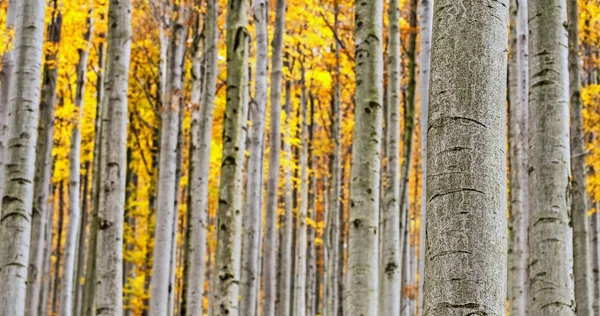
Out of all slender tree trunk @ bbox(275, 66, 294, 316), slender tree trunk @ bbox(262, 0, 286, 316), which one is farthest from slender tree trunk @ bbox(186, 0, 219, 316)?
slender tree trunk @ bbox(275, 66, 294, 316)

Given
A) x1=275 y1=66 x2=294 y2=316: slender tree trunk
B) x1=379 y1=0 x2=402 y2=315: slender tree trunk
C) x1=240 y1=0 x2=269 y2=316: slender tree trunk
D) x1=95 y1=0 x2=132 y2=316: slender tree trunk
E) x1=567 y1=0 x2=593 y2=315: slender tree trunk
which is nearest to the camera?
x1=95 y1=0 x2=132 y2=316: slender tree trunk

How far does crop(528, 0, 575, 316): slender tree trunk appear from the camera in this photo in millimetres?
4102

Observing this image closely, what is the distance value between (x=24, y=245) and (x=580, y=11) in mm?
12345

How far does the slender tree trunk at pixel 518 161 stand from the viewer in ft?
31.3

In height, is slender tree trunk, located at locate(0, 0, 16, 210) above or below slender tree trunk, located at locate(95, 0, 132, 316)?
above

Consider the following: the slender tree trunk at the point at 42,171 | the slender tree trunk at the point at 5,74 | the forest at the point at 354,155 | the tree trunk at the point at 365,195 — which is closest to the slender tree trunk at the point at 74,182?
the forest at the point at 354,155

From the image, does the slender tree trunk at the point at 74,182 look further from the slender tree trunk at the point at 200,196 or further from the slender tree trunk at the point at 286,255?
the slender tree trunk at the point at 200,196

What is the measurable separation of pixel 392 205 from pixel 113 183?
367 cm

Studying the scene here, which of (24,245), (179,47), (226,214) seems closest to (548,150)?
(226,214)

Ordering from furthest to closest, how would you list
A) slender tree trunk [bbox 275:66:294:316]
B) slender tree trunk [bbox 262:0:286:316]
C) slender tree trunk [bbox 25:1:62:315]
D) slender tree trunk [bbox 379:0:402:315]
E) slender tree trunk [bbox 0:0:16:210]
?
slender tree trunk [bbox 275:66:294:316]
slender tree trunk [bbox 262:0:286:316]
slender tree trunk [bbox 25:1:62:315]
slender tree trunk [bbox 379:0:402:315]
slender tree trunk [bbox 0:0:16:210]

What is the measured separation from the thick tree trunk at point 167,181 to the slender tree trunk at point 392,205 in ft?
9.12

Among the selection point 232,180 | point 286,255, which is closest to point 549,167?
point 232,180

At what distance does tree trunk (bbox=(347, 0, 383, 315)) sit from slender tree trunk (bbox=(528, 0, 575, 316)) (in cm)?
147

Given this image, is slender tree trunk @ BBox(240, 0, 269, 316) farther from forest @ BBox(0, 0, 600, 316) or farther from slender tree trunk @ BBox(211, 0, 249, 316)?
slender tree trunk @ BBox(211, 0, 249, 316)
